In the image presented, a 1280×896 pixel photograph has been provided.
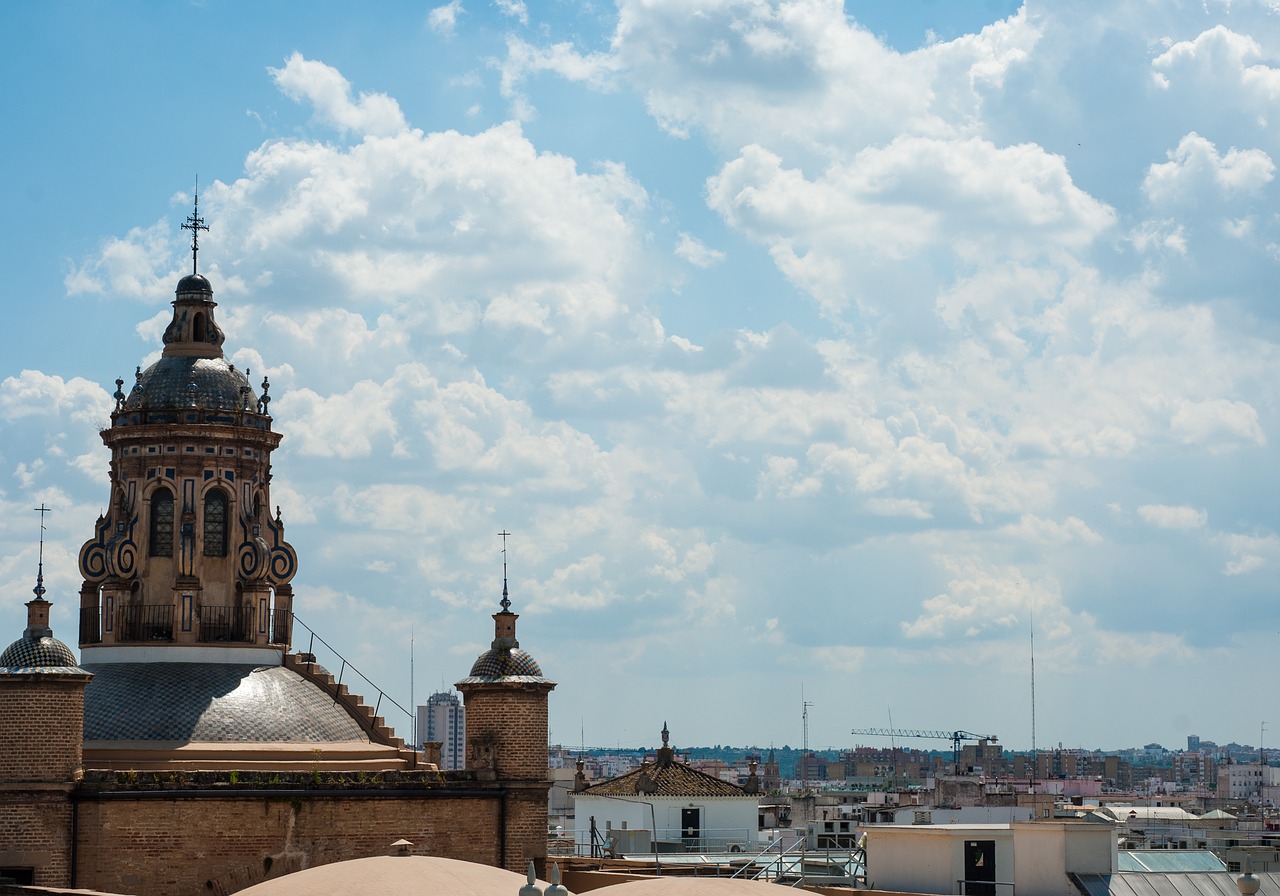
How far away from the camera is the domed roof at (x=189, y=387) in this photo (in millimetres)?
55062

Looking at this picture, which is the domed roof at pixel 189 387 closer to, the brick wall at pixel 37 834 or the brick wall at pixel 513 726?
the brick wall at pixel 513 726

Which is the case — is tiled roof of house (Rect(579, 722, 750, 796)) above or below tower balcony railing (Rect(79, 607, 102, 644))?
below

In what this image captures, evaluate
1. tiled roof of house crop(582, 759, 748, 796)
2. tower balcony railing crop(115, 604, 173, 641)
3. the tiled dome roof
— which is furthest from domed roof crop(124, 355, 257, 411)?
tiled roof of house crop(582, 759, 748, 796)

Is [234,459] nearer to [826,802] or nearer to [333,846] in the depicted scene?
[333,846]

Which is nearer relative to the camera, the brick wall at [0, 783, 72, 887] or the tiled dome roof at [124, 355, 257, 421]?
the brick wall at [0, 783, 72, 887]

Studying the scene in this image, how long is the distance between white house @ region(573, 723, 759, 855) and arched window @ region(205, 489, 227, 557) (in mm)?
23206

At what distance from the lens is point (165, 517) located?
54.8 metres

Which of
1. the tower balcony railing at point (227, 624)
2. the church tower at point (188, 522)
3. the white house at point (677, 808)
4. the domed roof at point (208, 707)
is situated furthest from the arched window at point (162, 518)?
the white house at point (677, 808)

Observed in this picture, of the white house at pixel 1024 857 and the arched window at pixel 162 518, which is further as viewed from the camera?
the arched window at pixel 162 518

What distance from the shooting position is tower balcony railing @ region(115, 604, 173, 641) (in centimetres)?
5356

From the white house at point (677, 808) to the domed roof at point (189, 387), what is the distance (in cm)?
2481

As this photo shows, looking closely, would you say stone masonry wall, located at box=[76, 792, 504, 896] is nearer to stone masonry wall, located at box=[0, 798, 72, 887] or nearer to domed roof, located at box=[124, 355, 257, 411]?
stone masonry wall, located at box=[0, 798, 72, 887]

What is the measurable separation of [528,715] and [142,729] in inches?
359

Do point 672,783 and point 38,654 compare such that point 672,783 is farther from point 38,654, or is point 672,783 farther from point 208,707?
point 38,654
